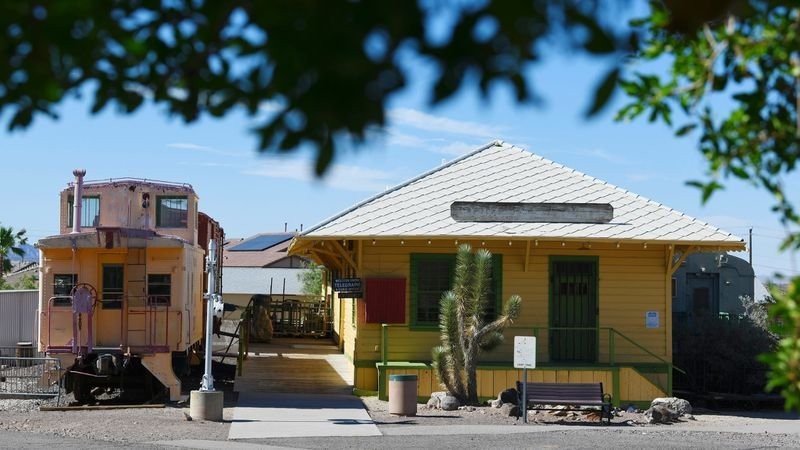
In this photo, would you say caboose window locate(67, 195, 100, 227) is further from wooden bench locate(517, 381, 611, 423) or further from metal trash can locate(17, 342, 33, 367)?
wooden bench locate(517, 381, 611, 423)

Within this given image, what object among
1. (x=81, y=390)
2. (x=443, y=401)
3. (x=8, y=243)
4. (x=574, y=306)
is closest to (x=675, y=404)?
(x=574, y=306)

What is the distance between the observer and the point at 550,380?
21.2 meters

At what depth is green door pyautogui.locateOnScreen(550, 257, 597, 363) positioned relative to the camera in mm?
22203

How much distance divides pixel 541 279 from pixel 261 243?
1847 inches

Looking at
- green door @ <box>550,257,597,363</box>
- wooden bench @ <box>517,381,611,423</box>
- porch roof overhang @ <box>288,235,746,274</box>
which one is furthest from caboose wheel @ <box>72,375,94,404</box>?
green door @ <box>550,257,597,363</box>

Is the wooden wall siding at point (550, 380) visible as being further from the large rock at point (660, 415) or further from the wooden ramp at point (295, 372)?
the wooden ramp at point (295, 372)

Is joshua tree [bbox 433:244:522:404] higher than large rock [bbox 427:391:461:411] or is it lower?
higher

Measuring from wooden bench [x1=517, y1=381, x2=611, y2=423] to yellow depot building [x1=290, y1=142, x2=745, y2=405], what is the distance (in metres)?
1.38

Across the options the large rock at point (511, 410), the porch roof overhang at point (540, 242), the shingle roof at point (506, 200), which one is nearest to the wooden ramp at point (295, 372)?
the porch roof overhang at point (540, 242)

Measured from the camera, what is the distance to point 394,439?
16.5 meters

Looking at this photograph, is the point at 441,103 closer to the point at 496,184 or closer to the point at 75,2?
A: the point at 75,2

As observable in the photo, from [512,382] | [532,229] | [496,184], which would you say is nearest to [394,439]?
[512,382]

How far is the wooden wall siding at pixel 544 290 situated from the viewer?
21.8 meters

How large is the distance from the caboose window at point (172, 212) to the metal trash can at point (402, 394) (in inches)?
258
